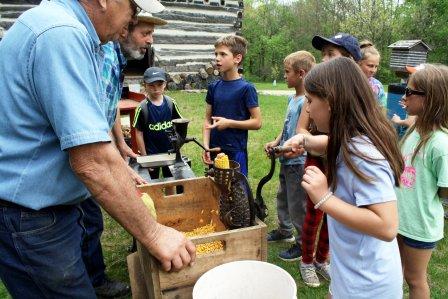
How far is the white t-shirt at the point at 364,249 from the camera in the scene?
1.57m

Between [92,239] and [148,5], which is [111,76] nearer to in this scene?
[148,5]

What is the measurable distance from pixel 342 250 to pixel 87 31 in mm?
1453

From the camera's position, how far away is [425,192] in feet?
7.64

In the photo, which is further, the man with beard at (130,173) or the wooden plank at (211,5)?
the wooden plank at (211,5)

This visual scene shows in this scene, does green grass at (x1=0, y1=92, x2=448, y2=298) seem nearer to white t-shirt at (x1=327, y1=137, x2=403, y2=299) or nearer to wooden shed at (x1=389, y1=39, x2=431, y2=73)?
white t-shirt at (x1=327, y1=137, x2=403, y2=299)

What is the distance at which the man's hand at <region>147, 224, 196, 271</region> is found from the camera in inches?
62.2

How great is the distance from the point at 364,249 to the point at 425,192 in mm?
898

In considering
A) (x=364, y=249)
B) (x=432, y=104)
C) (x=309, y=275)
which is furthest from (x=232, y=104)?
(x=364, y=249)

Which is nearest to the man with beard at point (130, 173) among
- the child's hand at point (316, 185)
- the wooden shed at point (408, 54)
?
the child's hand at point (316, 185)

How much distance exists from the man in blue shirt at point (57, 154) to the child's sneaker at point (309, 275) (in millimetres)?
1866

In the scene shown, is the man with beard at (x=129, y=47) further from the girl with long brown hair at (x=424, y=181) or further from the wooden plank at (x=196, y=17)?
the wooden plank at (x=196, y=17)

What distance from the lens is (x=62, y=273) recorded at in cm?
159

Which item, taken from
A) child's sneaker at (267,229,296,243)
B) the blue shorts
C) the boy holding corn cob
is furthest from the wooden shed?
the blue shorts

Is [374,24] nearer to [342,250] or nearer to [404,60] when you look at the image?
[404,60]
